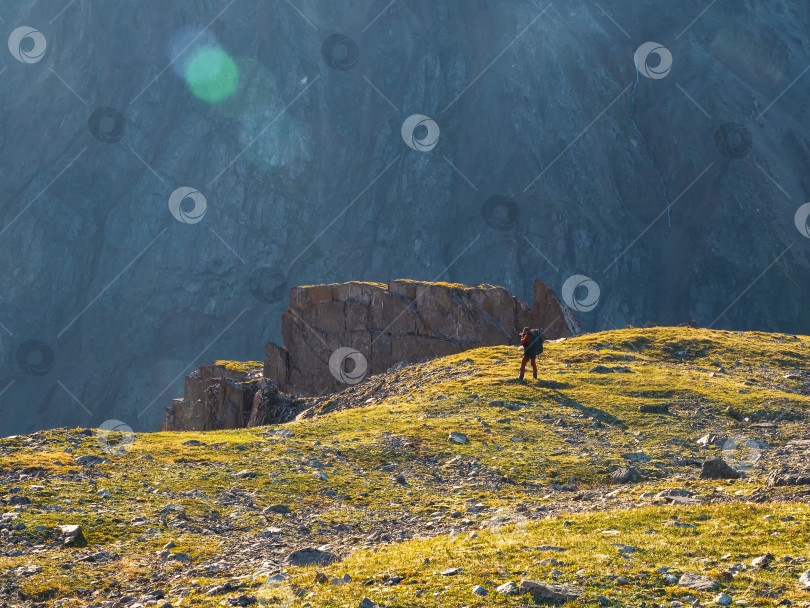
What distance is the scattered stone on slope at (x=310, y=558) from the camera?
15.6 m

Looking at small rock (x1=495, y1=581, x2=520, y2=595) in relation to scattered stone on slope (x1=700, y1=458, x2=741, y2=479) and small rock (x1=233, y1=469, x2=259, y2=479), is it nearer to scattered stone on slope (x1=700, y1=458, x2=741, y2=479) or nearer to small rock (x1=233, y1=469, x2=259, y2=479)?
scattered stone on slope (x1=700, y1=458, x2=741, y2=479)

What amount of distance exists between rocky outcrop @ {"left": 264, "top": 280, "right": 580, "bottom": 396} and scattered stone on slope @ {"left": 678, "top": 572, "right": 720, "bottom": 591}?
44851mm

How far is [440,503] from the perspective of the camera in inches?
854

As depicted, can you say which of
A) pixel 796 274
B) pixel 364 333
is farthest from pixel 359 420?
pixel 796 274

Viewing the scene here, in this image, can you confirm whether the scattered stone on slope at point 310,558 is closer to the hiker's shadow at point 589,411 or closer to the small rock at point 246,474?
the small rock at point 246,474

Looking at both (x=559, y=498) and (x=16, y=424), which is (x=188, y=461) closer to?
(x=559, y=498)

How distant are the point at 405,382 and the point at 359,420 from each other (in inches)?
433

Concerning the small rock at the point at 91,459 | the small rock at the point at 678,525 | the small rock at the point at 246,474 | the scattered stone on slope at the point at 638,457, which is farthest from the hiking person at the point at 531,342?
the small rock at the point at 678,525

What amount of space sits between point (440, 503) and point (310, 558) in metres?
6.64

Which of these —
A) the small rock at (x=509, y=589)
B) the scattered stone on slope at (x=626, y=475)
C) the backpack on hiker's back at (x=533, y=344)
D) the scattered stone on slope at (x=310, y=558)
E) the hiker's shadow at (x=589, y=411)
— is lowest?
the scattered stone on slope at (x=626, y=475)

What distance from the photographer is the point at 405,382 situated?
1695 inches

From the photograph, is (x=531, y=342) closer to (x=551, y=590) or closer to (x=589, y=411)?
(x=589, y=411)

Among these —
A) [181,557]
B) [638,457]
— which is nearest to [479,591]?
[181,557]

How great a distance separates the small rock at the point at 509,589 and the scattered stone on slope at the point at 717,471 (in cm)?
1210
